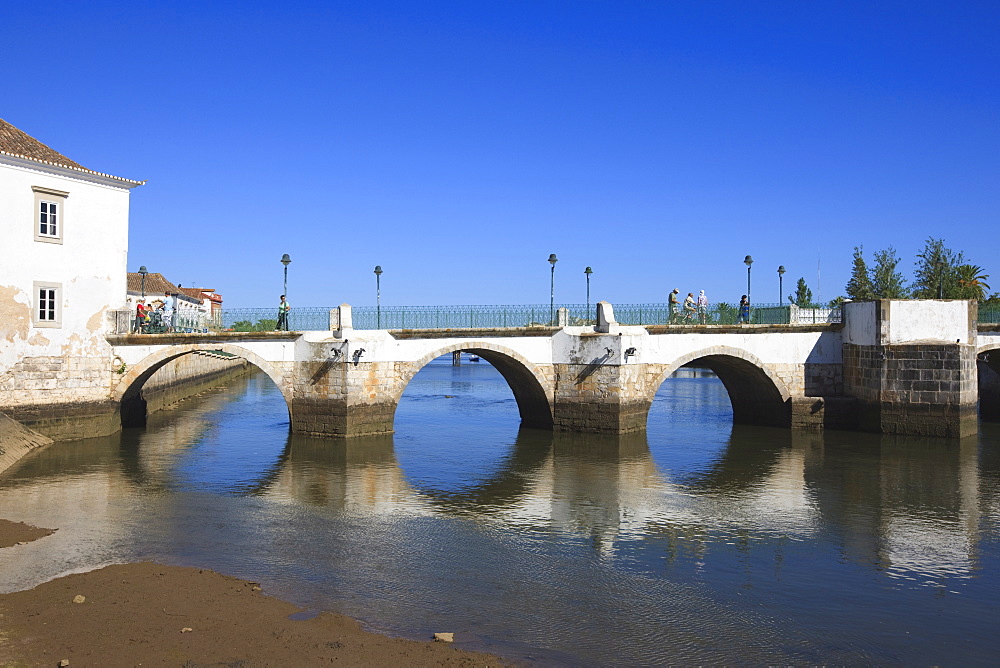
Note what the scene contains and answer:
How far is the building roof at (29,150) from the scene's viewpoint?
22.1 meters

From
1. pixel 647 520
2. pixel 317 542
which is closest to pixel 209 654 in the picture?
pixel 317 542

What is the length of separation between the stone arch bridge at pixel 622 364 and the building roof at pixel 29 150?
5.74 meters

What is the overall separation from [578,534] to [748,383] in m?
18.1

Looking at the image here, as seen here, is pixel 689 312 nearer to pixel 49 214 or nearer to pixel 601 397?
pixel 601 397

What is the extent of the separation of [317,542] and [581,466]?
9.50 meters

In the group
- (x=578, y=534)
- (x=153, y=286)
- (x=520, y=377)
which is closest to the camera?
(x=578, y=534)

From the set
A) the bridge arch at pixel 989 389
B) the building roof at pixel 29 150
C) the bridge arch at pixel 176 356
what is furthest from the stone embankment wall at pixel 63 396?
the bridge arch at pixel 989 389

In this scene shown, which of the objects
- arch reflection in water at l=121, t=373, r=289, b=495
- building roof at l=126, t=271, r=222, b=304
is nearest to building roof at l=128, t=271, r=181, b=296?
building roof at l=126, t=271, r=222, b=304

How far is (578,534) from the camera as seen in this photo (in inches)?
533

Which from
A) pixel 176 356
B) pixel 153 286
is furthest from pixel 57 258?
pixel 153 286

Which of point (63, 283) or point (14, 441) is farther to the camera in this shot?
point (63, 283)

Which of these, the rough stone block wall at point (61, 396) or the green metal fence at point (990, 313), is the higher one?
the green metal fence at point (990, 313)

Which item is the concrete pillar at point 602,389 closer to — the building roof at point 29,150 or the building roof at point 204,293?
the building roof at point 29,150

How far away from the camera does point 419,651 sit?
320 inches
